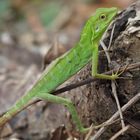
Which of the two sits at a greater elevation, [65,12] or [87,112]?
[65,12]

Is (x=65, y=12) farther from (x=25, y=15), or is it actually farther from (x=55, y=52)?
(x=55, y=52)

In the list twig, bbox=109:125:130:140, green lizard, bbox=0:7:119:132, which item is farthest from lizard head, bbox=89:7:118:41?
twig, bbox=109:125:130:140

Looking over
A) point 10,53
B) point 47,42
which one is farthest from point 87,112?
point 47,42

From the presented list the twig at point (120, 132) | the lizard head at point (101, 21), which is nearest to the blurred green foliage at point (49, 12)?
the lizard head at point (101, 21)

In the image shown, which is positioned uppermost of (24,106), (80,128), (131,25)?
(131,25)

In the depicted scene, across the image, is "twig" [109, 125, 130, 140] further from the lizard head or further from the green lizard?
the lizard head

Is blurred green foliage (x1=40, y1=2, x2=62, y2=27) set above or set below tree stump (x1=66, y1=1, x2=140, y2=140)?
above

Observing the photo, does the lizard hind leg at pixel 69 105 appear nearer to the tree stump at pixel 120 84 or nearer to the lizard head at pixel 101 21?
the tree stump at pixel 120 84
